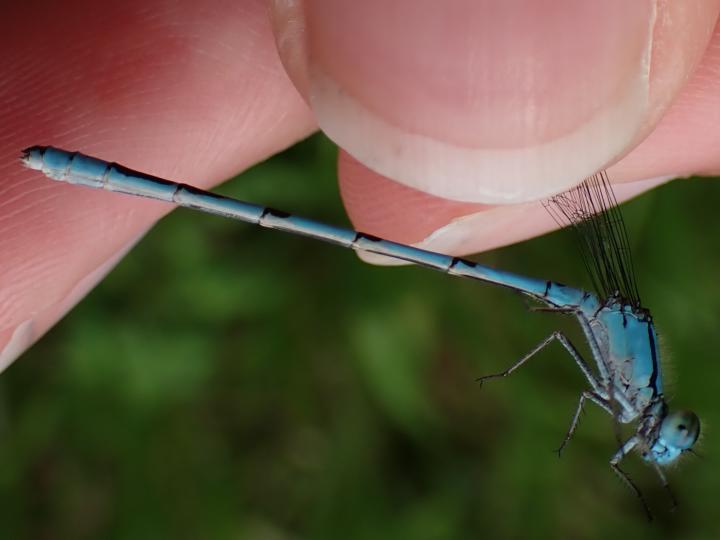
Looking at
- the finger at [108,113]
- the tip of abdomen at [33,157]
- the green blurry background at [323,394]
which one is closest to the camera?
the tip of abdomen at [33,157]

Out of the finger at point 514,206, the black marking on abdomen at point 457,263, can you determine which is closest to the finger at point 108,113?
the finger at point 514,206

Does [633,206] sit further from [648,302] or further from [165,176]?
[165,176]

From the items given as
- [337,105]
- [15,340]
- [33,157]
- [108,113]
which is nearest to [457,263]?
[337,105]

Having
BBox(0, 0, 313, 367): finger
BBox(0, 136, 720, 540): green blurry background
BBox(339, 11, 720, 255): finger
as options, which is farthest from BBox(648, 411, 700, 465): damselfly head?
BBox(0, 0, 313, 367): finger

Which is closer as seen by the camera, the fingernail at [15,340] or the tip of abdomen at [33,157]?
the tip of abdomen at [33,157]

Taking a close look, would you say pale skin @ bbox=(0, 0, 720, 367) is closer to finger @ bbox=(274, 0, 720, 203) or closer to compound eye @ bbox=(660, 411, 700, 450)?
finger @ bbox=(274, 0, 720, 203)

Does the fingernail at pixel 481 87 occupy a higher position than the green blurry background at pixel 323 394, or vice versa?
the fingernail at pixel 481 87

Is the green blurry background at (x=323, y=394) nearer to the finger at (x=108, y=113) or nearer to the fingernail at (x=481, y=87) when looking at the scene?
the finger at (x=108, y=113)
